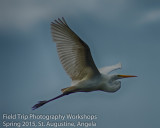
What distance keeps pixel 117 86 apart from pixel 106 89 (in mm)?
220

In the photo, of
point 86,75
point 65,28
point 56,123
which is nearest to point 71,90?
point 86,75

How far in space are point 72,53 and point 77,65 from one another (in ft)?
0.78

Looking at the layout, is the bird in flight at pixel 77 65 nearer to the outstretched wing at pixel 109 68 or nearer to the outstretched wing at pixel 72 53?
the outstretched wing at pixel 72 53

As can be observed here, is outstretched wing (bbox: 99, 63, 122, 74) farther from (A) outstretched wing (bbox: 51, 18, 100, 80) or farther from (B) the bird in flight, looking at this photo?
(A) outstretched wing (bbox: 51, 18, 100, 80)

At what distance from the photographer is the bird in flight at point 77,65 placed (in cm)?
459

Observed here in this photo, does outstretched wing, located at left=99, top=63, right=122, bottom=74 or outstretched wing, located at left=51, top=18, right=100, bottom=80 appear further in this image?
outstretched wing, located at left=99, top=63, right=122, bottom=74

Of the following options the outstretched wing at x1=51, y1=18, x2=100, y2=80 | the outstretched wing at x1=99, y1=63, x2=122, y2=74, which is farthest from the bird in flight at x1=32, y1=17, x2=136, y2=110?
the outstretched wing at x1=99, y1=63, x2=122, y2=74

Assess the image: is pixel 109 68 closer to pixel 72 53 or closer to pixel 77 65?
pixel 77 65

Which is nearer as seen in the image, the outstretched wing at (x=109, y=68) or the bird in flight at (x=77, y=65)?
the bird in flight at (x=77, y=65)

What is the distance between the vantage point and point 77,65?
16.1ft

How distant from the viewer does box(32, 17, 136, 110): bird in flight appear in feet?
15.0

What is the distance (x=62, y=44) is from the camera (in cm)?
471

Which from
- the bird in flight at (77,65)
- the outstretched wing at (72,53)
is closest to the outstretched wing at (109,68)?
the bird in flight at (77,65)

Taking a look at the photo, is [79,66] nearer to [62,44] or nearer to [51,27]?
[62,44]
